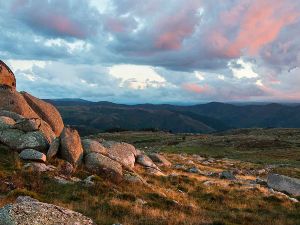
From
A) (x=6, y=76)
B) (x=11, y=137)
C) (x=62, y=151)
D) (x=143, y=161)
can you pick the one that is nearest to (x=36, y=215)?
(x=62, y=151)

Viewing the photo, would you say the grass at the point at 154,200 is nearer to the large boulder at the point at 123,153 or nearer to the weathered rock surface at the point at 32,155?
the weathered rock surface at the point at 32,155

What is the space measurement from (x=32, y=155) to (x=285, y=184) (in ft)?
71.3

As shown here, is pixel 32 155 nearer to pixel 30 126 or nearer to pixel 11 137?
pixel 11 137

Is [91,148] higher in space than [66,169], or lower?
higher

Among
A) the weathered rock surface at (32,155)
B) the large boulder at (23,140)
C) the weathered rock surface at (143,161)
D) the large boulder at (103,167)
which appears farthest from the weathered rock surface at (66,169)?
the weathered rock surface at (143,161)

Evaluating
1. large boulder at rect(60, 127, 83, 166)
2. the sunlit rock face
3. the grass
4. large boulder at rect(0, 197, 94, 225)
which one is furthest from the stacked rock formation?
large boulder at rect(0, 197, 94, 225)

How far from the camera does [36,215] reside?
1402cm

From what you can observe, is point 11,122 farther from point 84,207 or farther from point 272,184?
point 272,184

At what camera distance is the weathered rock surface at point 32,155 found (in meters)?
29.0

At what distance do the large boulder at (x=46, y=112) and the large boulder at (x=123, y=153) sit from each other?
5906 millimetres

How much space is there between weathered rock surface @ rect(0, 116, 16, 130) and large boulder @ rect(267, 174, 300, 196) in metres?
22.9

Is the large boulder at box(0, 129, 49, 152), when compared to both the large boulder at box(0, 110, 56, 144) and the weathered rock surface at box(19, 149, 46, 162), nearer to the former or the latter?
the large boulder at box(0, 110, 56, 144)

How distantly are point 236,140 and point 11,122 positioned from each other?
388 ft

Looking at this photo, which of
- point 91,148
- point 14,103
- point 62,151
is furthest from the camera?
point 14,103
